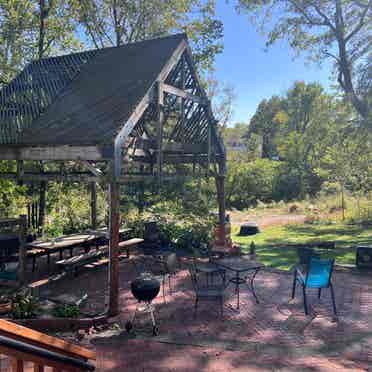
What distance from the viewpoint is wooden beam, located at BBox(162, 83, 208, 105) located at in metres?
8.84

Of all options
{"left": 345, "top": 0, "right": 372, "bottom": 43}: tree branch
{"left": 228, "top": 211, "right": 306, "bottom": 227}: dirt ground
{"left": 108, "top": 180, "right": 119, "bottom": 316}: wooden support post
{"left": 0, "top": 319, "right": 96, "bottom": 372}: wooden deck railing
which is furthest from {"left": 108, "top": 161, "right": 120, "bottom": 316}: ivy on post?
{"left": 228, "top": 211, "right": 306, "bottom": 227}: dirt ground

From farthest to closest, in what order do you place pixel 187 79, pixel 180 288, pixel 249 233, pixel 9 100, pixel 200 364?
pixel 249 233
pixel 187 79
pixel 9 100
pixel 180 288
pixel 200 364

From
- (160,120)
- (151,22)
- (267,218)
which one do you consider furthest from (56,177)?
(267,218)

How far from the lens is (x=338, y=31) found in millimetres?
15961

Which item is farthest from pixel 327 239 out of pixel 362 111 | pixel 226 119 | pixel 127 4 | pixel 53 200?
pixel 226 119

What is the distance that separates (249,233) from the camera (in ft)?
58.9

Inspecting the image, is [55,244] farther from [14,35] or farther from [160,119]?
[14,35]

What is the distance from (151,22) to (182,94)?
11240 millimetres

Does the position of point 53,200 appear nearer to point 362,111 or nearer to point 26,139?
point 26,139

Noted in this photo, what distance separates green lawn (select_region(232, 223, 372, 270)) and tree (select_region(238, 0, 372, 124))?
5073 mm

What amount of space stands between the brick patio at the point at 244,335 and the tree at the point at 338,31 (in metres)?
10.6

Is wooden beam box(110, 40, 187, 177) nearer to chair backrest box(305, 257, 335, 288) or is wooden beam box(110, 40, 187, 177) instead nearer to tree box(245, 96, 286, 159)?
chair backrest box(305, 257, 335, 288)

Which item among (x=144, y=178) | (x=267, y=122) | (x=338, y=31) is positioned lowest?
(x=144, y=178)

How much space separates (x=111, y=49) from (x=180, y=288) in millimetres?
7607
